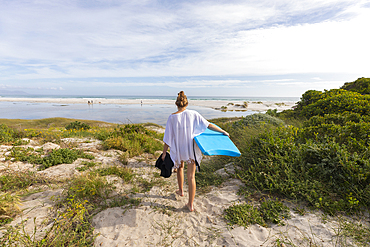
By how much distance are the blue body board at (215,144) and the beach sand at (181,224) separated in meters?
1.27

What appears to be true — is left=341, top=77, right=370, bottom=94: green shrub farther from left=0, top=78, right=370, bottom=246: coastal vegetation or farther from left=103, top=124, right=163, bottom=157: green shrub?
left=103, top=124, right=163, bottom=157: green shrub

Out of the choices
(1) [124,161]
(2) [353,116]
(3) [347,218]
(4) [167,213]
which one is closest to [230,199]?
(4) [167,213]

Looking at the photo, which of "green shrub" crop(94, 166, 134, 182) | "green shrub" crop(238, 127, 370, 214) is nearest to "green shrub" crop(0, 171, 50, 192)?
"green shrub" crop(94, 166, 134, 182)

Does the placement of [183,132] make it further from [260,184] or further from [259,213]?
[260,184]

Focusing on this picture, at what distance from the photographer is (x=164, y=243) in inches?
117

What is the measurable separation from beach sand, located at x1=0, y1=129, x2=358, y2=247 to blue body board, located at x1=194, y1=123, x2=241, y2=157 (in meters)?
1.27

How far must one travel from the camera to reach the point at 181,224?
3.43 meters

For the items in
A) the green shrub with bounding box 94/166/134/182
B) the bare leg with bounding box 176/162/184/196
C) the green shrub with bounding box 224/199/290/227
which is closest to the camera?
the green shrub with bounding box 224/199/290/227

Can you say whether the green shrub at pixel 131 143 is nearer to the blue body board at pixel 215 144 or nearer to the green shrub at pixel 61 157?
the green shrub at pixel 61 157

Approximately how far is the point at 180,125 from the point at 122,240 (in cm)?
225

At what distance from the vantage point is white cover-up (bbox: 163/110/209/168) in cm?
360

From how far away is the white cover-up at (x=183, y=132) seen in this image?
360 cm

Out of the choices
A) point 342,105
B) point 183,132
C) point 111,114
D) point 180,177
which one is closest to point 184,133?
point 183,132

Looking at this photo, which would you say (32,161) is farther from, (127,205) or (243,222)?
(243,222)
